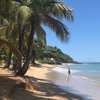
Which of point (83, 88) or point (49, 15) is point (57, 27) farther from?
point (83, 88)

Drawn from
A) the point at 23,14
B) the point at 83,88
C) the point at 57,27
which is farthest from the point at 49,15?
the point at 83,88

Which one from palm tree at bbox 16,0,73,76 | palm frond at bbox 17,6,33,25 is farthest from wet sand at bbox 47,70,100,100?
palm frond at bbox 17,6,33,25

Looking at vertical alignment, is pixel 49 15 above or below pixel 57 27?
above

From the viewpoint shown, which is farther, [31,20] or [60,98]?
[31,20]

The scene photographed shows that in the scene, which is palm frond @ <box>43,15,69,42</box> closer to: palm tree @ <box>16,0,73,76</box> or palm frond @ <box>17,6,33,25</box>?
palm tree @ <box>16,0,73,76</box>

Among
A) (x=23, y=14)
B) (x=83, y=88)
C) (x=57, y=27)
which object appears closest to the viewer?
(x=23, y=14)

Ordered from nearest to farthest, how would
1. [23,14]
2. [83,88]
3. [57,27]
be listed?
[23,14], [83,88], [57,27]

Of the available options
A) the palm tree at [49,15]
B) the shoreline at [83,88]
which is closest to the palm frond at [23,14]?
the palm tree at [49,15]

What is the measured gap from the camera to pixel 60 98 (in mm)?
15164

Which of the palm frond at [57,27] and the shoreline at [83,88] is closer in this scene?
the shoreline at [83,88]

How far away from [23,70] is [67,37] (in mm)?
3942

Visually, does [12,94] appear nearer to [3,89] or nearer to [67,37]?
[3,89]

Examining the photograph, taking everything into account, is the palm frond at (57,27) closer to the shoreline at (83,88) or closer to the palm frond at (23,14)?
Result: the palm frond at (23,14)

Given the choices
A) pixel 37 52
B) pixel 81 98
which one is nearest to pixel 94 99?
pixel 81 98
